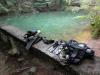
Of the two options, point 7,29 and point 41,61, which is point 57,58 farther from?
point 7,29

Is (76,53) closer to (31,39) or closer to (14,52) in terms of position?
(31,39)

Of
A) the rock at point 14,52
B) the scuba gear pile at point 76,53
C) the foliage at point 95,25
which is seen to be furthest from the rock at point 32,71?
the foliage at point 95,25

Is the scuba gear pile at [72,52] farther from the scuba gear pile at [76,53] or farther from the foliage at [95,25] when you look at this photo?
the foliage at [95,25]

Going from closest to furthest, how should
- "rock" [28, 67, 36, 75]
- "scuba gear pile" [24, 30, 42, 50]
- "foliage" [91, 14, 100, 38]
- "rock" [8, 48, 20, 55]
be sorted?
"rock" [28, 67, 36, 75] → "scuba gear pile" [24, 30, 42, 50] → "rock" [8, 48, 20, 55] → "foliage" [91, 14, 100, 38]

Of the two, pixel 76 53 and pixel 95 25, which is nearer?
pixel 76 53

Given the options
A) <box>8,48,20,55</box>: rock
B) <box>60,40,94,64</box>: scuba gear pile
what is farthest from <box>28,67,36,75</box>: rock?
<box>60,40,94,64</box>: scuba gear pile

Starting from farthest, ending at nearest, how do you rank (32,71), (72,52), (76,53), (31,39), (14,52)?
(14,52), (31,39), (32,71), (72,52), (76,53)

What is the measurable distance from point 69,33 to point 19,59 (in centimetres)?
383

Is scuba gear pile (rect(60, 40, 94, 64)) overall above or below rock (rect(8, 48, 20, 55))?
above

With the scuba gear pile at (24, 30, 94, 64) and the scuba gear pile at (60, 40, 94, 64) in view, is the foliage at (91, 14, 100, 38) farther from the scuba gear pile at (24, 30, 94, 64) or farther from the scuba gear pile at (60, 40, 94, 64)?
the scuba gear pile at (60, 40, 94, 64)

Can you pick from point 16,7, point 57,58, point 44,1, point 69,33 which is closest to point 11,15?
point 16,7

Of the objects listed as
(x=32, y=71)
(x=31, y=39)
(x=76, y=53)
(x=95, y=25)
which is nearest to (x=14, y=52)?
(x=31, y=39)

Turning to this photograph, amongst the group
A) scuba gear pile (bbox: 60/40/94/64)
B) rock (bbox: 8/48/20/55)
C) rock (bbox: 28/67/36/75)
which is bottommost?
rock (bbox: 28/67/36/75)

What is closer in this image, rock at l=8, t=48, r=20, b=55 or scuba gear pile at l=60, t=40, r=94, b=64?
scuba gear pile at l=60, t=40, r=94, b=64
